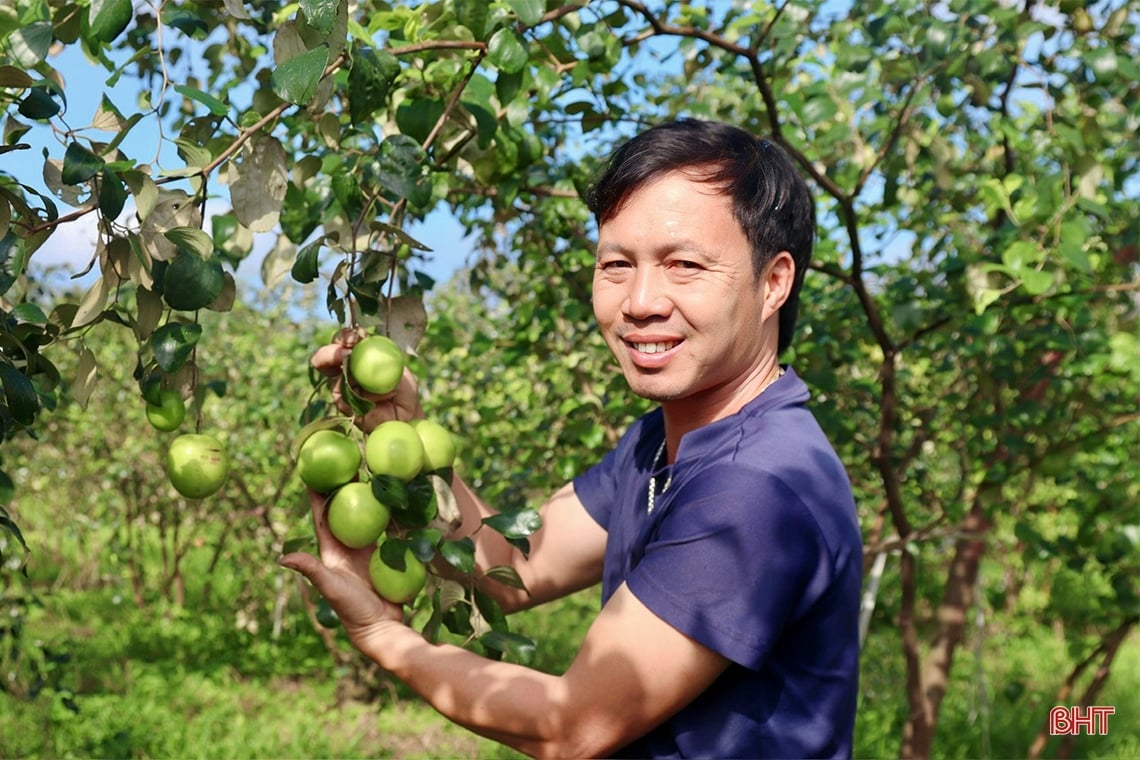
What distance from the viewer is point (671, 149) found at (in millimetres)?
1543

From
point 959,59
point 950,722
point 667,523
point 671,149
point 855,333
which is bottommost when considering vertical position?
point 950,722

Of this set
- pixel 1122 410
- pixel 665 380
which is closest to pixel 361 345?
pixel 665 380

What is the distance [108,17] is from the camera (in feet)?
4.10

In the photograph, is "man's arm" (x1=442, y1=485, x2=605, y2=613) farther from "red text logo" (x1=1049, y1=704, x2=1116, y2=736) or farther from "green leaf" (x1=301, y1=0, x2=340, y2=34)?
"red text logo" (x1=1049, y1=704, x2=1116, y2=736)

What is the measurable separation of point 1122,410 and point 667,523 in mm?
2192

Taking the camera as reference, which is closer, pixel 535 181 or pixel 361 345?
pixel 361 345

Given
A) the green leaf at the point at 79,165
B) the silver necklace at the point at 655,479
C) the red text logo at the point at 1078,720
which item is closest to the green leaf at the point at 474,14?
the green leaf at the point at 79,165

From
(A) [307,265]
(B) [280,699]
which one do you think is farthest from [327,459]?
(B) [280,699]

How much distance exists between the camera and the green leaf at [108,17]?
4.08ft

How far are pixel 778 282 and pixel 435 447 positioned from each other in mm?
561

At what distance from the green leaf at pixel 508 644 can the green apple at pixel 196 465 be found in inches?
16.8

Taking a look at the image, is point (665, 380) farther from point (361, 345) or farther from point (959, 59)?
point (959, 59)

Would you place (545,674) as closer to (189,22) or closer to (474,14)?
(474,14)

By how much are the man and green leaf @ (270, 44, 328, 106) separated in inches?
19.6
